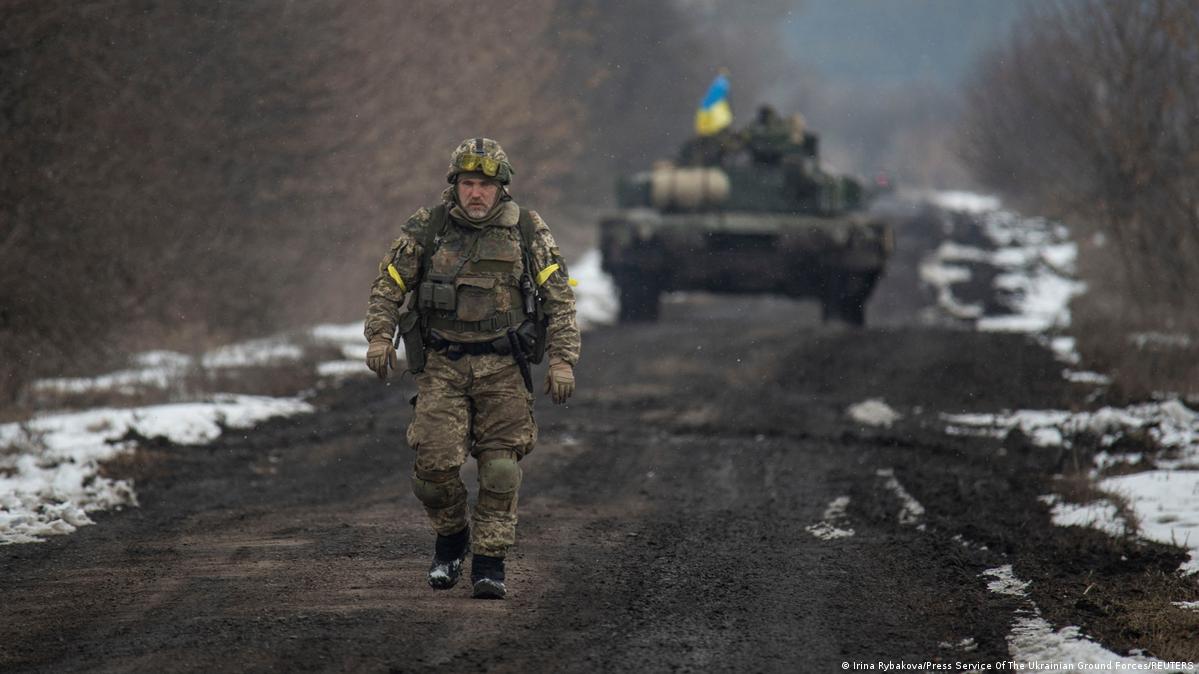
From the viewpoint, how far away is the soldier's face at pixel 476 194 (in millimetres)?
5203

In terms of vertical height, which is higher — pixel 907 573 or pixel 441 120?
pixel 441 120

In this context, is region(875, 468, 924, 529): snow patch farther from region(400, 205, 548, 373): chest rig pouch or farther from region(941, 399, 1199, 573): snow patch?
region(400, 205, 548, 373): chest rig pouch

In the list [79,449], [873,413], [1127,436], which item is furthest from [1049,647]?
[873,413]

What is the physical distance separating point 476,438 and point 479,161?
109cm

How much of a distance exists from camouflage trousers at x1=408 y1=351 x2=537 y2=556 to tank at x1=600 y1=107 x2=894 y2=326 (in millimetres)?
11583

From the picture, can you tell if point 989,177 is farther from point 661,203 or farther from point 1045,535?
point 1045,535

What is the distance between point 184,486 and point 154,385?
3.10 meters

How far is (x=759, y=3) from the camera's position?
54.9 metres

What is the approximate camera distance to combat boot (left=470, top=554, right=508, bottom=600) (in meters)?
5.03

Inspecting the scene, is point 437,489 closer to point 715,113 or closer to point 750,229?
point 750,229

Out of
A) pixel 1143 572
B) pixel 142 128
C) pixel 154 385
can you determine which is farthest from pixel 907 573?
pixel 142 128

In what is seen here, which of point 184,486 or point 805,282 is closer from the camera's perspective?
point 184,486

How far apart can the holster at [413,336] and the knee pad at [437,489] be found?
0.43 metres

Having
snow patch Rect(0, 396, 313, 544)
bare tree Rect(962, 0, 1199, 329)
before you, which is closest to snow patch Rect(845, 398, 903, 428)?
snow patch Rect(0, 396, 313, 544)
